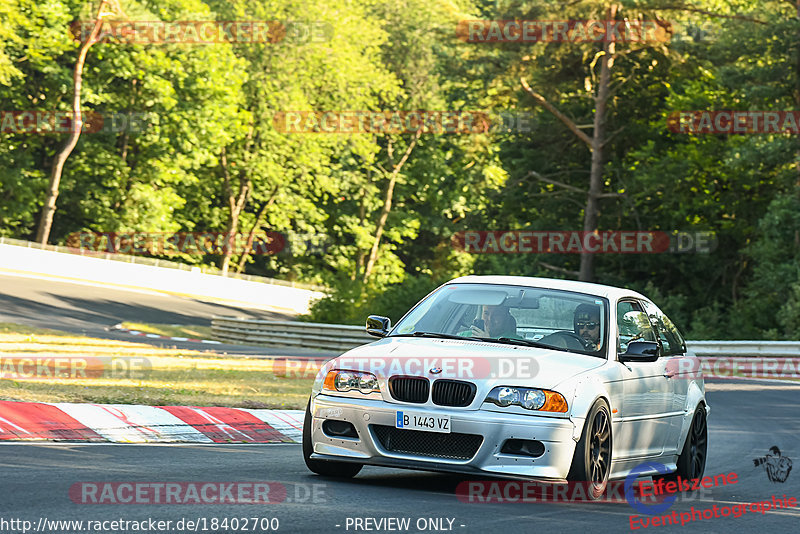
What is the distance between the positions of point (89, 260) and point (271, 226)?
24.9 m

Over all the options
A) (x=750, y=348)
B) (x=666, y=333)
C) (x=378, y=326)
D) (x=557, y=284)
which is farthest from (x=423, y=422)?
(x=750, y=348)

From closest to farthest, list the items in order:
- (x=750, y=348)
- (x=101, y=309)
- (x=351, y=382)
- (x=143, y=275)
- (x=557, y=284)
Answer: (x=351, y=382), (x=557, y=284), (x=750, y=348), (x=101, y=309), (x=143, y=275)

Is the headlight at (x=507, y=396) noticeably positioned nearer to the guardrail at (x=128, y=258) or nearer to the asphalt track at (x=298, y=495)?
the asphalt track at (x=298, y=495)

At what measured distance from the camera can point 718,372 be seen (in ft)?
90.4

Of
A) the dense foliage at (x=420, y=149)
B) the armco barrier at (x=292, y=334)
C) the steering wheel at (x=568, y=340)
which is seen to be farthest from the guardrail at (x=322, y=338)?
the steering wheel at (x=568, y=340)

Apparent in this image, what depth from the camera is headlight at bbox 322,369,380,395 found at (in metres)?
7.92

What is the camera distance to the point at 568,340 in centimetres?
877

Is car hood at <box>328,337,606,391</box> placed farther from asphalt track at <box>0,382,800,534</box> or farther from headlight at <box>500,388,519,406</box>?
asphalt track at <box>0,382,800,534</box>

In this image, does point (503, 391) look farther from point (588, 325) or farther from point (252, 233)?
point (252, 233)

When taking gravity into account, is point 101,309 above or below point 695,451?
below

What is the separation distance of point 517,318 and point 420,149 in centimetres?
6528

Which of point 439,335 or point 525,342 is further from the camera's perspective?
point 439,335

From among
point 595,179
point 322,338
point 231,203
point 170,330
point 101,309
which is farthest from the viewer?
point 231,203

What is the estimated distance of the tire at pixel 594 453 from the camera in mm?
7762
